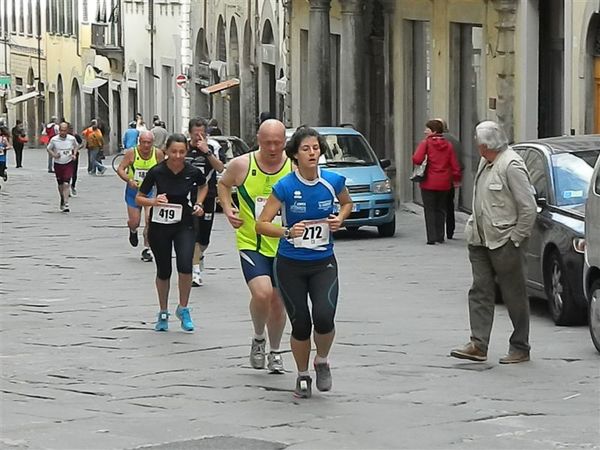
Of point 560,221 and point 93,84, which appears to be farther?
point 93,84

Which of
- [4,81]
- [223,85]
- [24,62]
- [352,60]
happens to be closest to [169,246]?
[352,60]

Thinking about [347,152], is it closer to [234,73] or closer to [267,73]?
[267,73]

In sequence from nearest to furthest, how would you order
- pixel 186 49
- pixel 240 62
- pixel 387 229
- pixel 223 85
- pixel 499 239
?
pixel 499 239, pixel 387 229, pixel 240 62, pixel 223 85, pixel 186 49

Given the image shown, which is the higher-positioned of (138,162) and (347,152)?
(138,162)

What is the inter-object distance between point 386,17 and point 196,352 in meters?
20.3

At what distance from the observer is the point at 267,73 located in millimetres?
46188

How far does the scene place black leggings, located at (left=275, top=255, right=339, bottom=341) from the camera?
32.6 feet

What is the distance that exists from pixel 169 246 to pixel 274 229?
137 inches

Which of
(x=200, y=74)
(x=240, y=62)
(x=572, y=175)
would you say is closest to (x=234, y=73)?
(x=240, y=62)

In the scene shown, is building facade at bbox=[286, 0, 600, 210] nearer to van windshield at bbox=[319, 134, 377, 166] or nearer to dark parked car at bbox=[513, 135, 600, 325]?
van windshield at bbox=[319, 134, 377, 166]

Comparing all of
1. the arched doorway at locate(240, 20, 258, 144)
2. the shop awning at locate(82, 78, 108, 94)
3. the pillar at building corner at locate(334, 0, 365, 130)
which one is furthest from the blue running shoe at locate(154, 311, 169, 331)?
the shop awning at locate(82, 78, 108, 94)

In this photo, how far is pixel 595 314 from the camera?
11.8 meters

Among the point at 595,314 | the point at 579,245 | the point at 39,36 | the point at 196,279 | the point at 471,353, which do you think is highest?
the point at 39,36

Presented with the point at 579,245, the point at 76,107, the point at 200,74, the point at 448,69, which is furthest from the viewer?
the point at 76,107
